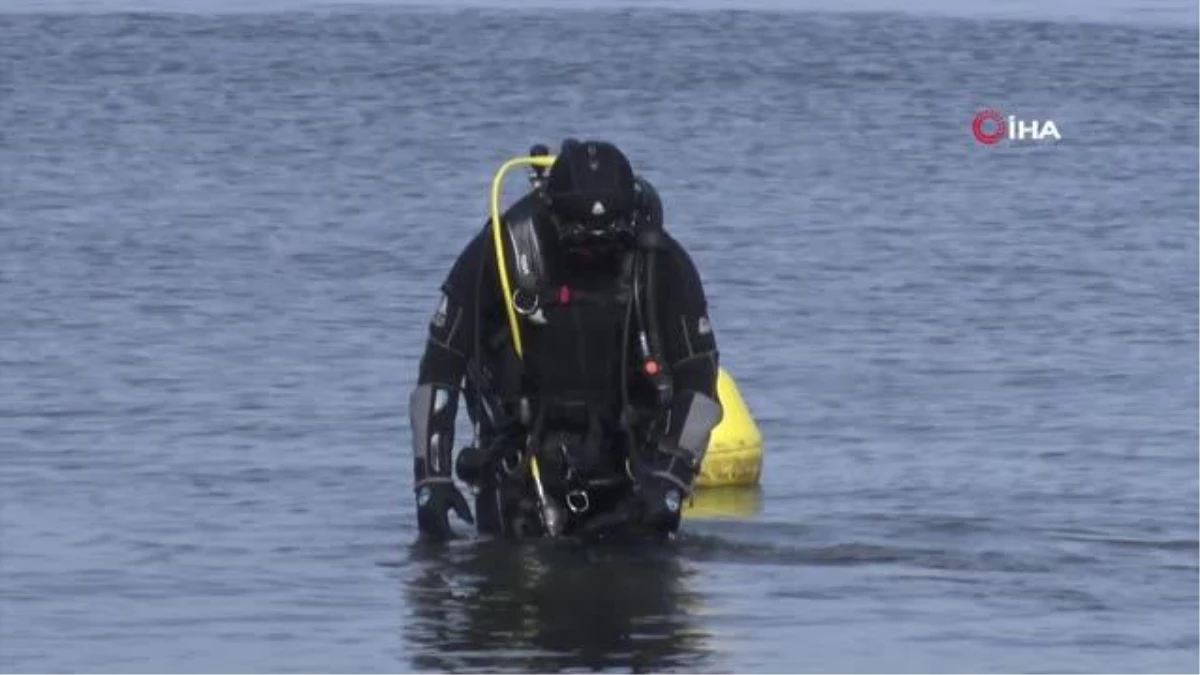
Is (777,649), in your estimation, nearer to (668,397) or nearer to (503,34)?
(668,397)

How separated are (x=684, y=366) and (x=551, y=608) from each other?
0.86 meters

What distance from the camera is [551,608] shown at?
11.3 m

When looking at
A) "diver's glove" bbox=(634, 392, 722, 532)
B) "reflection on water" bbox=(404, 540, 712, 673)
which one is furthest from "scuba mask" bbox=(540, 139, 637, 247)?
"reflection on water" bbox=(404, 540, 712, 673)

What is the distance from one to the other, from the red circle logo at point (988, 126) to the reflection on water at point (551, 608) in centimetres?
2053

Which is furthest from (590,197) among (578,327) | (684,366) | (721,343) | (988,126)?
(988,126)

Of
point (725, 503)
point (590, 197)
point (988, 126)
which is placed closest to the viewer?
point (590, 197)

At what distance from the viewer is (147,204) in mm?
25422

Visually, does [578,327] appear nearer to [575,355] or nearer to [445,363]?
[575,355]

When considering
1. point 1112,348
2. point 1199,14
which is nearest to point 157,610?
point 1112,348

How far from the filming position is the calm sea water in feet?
37.1

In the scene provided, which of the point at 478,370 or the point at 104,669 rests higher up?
the point at 478,370

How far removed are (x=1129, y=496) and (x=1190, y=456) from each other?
1073 millimetres

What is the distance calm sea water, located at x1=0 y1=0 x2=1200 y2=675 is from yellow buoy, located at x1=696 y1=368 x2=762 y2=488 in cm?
12

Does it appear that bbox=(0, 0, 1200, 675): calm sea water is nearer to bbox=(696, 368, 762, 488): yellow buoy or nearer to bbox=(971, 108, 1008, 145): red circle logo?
bbox=(696, 368, 762, 488): yellow buoy
